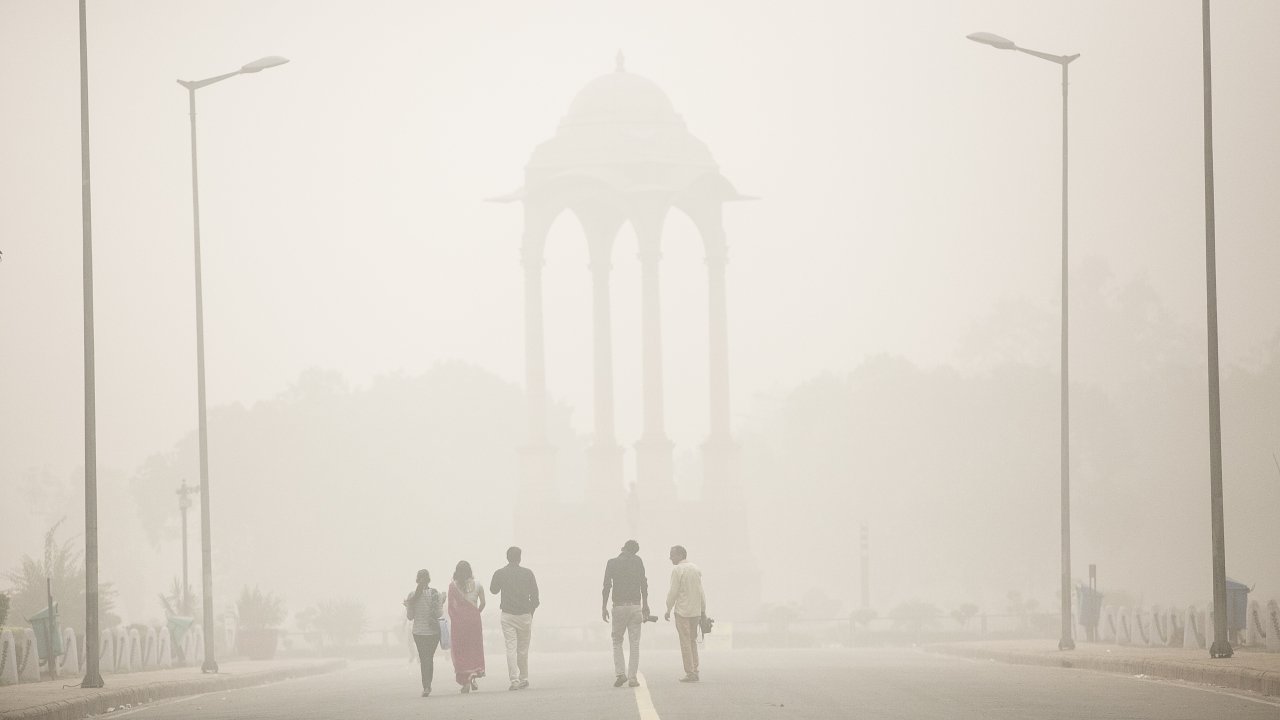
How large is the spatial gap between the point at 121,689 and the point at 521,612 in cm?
553

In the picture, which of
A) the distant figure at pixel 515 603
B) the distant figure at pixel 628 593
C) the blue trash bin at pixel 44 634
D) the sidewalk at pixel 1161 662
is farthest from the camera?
the blue trash bin at pixel 44 634

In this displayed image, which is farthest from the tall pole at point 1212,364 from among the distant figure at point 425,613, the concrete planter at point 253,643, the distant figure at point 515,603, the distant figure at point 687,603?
the concrete planter at point 253,643

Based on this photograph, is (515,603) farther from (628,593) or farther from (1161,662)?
(1161,662)

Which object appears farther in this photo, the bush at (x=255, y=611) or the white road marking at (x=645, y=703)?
the bush at (x=255, y=611)

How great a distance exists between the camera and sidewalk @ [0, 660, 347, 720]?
26.9m

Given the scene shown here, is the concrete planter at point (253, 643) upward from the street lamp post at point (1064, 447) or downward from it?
downward

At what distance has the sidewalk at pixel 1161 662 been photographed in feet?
92.0

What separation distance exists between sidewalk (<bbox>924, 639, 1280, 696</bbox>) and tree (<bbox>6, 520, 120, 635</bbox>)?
18640 mm

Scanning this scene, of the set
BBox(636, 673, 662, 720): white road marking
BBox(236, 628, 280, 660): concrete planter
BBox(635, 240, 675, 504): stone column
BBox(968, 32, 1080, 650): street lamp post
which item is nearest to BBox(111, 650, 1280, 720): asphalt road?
BBox(636, 673, 662, 720): white road marking

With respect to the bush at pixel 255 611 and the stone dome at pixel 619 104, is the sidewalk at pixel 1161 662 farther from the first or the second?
the stone dome at pixel 619 104

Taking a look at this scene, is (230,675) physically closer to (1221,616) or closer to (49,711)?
(49,711)

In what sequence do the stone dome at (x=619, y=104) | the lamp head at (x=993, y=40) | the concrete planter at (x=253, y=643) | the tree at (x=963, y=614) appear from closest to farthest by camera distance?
the lamp head at (x=993, y=40) → the concrete planter at (x=253, y=643) → the tree at (x=963, y=614) → the stone dome at (x=619, y=104)

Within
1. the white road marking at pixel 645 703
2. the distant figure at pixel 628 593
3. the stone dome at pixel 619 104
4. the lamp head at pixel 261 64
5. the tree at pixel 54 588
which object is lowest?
the tree at pixel 54 588

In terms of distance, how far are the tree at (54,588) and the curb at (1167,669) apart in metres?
19.0
